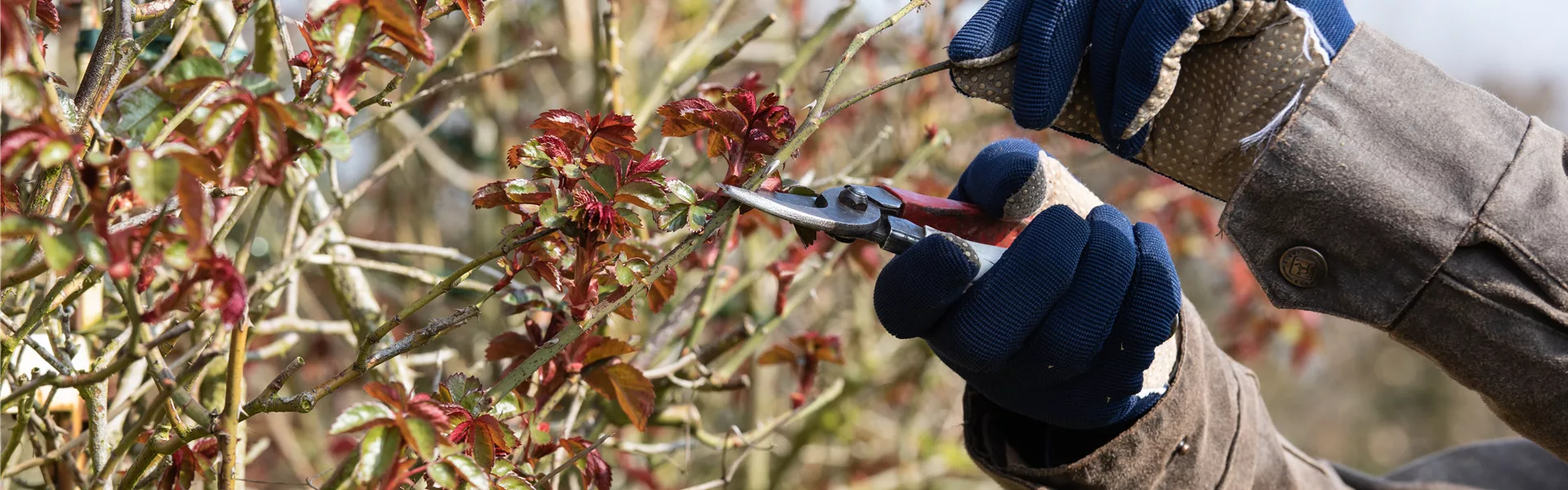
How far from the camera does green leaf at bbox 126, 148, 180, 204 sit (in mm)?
777

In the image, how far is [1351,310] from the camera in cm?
144

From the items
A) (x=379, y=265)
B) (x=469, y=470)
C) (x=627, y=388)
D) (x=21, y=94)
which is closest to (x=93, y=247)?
(x=21, y=94)

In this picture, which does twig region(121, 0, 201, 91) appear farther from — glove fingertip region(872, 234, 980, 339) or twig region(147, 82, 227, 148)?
glove fingertip region(872, 234, 980, 339)

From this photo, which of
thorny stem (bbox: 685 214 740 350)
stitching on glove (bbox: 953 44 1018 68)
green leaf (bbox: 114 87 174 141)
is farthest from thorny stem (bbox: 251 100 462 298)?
stitching on glove (bbox: 953 44 1018 68)

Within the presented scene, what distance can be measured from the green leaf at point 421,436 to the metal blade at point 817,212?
0.43 m

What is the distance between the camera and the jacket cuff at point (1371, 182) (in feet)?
4.56

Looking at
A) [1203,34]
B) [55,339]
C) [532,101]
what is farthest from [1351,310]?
[532,101]

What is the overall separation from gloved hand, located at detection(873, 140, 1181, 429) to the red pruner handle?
151 mm

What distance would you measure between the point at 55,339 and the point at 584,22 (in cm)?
306

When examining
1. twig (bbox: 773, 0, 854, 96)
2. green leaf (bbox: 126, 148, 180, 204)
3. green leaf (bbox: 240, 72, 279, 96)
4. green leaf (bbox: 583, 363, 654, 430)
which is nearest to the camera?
green leaf (bbox: 126, 148, 180, 204)

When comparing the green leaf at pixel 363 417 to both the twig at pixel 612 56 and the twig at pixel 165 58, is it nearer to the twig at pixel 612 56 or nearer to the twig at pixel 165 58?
the twig at pixel 165 58

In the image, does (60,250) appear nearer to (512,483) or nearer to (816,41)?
(512,483)

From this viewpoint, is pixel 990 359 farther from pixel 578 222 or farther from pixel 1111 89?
pixel 578 222

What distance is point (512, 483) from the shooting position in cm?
113
